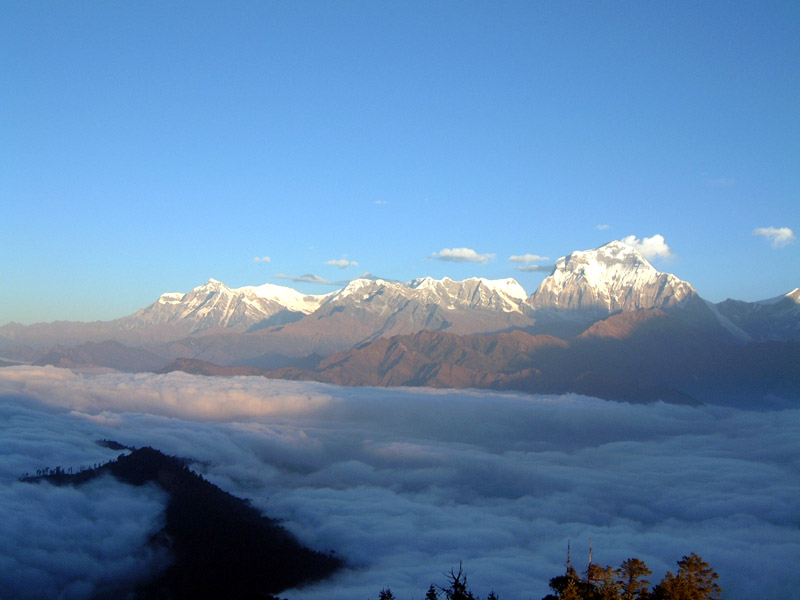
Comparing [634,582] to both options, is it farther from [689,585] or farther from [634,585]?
[689,585]

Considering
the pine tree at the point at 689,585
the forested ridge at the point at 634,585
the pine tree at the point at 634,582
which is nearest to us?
the forested ridge at the point at 634,585

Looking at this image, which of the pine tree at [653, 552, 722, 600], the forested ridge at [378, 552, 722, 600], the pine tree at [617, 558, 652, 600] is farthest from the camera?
the pine tree at [617, 558, 652, 600]

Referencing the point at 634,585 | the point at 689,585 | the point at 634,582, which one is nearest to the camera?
the point at 689,585

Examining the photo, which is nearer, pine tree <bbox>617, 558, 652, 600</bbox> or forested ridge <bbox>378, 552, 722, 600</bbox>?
forested ridge <bbox>378, 552, 722, 600</bbox>

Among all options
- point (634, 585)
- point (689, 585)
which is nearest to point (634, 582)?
point (634, 585)

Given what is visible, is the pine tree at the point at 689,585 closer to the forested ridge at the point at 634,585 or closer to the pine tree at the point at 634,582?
the forested ridge at the point at 634,585

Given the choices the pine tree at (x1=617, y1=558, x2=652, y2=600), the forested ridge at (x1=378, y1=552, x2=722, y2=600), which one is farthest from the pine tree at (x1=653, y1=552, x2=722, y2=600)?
the pine tree at (x1=617, y1=558, x2=652, y2=600)

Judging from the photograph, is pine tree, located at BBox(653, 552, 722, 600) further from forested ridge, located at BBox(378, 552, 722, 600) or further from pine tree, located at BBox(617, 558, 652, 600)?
pine tree, located at BBox(617, 558, 652, 600)

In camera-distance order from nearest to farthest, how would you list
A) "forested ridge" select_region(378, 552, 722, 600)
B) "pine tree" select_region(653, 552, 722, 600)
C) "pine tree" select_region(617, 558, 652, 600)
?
1. "forested ridge" select_region(378, 552, 722, 600)
2. "pine tree" select_region(653, 552, 722, 600)
3. "pine tree" select_region(617, 558, 652, 600)

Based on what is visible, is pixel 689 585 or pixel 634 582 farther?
pixel 634 582

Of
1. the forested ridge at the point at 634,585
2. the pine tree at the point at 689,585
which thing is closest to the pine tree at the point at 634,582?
the forested ridge at the point at 634,585

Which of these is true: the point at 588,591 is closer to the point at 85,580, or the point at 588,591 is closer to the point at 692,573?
the point at 692,573

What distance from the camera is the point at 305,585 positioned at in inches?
7205

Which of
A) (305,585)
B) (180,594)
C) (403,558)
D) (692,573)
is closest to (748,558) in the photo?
(403,558)
